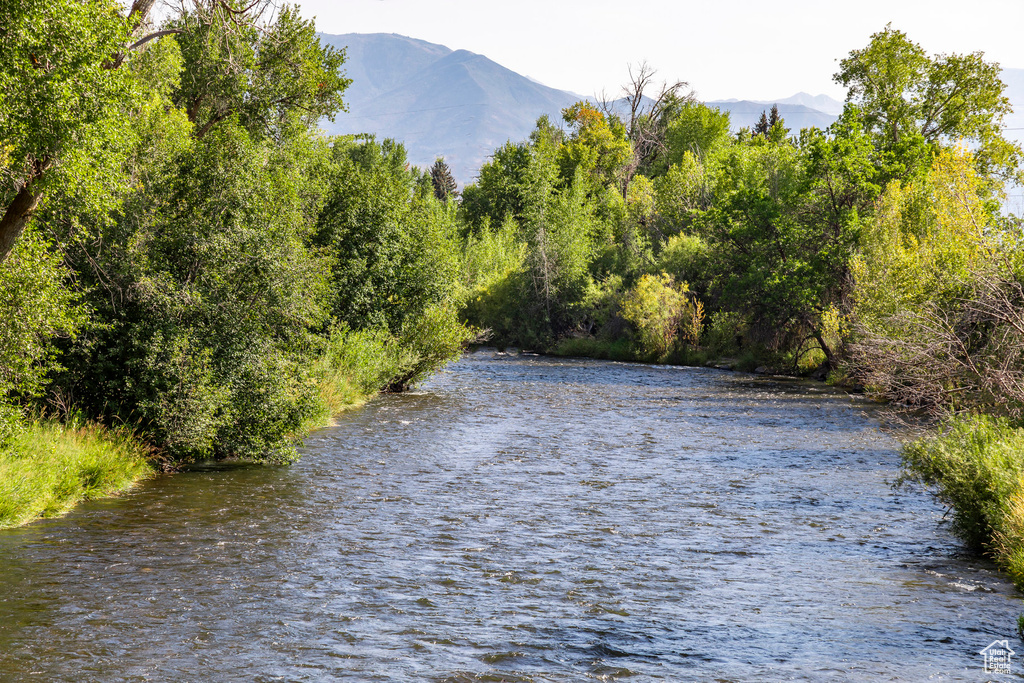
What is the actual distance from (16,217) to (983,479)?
726 inches

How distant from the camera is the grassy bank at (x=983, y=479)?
48.7 ft

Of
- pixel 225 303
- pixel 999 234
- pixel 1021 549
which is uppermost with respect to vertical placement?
pixel 999 234

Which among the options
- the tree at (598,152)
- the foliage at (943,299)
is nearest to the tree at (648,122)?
the tree at (598,152)

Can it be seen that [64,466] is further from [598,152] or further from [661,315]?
[598,152]

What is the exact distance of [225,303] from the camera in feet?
69.9

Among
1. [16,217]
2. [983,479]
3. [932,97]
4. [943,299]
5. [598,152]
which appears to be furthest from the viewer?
[598,152]

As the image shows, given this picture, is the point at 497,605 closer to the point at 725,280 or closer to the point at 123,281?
the point at 123,281

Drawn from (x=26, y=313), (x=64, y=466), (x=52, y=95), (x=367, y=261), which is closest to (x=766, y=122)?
(x=367, y=261)

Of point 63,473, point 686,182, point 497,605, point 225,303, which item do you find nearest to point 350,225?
point 225,303

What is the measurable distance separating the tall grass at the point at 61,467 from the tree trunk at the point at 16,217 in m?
3.93

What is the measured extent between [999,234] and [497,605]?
1974cm

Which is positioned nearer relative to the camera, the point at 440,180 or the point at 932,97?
the point at 932,97

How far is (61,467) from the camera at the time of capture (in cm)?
1812

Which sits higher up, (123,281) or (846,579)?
(123,281)
